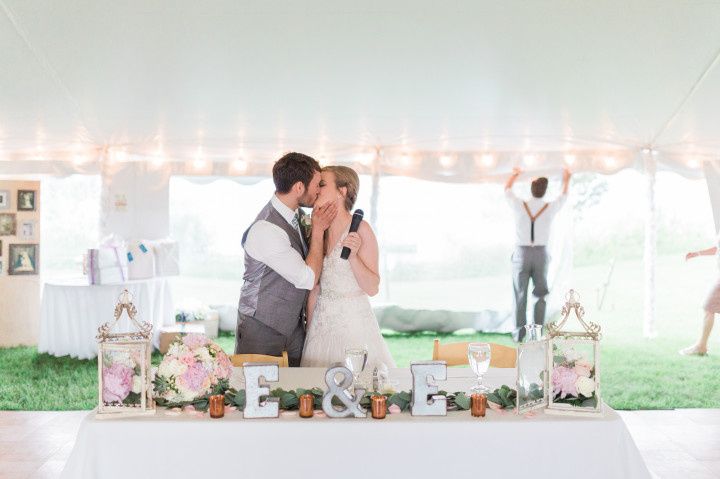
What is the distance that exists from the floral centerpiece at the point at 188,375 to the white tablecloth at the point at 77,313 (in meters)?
4.88

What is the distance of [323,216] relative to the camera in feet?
10.4

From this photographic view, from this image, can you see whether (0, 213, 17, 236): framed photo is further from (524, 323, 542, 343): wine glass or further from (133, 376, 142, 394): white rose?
(524, 323, 542, 343): wine glass

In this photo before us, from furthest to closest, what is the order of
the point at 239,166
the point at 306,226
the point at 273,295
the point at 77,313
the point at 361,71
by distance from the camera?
the point at 239,166
the point at 77,313
the point at 361,71
the point at 306,226
the point at 273,295

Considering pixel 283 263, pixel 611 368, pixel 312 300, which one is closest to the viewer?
pixel 283 263

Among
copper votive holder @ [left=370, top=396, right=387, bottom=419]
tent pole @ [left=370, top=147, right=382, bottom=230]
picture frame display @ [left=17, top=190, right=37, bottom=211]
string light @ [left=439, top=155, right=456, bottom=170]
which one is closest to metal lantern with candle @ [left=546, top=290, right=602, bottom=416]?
copper votive holder @ [left=370, top=396, right=387, bottom=419]

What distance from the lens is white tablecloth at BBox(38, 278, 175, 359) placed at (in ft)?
22.5

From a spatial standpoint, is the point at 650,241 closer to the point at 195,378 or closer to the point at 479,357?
the point at 479,357

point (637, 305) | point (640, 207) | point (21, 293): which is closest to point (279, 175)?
point (21, 293)

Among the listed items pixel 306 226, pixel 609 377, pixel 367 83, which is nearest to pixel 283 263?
pixel 306 226

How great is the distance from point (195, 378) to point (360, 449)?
518 millimetres

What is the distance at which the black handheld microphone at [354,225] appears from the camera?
9.70 ft

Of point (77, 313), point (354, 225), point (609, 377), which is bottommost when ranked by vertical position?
point (609, 377)

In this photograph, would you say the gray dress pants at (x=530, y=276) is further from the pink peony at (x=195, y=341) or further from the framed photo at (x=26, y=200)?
the pink peony at (x=195, y=341)

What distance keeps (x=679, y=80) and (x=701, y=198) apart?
1044 centimetres
